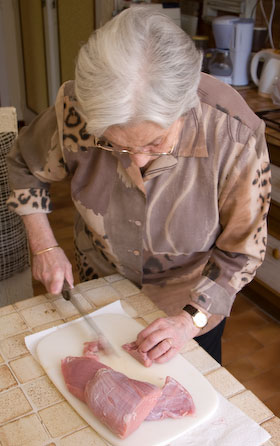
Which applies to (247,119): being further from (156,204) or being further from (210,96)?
(156,204)

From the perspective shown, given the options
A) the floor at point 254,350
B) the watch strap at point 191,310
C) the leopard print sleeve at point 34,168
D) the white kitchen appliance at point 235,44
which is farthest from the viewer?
the white kitchen appliance at point 235,44

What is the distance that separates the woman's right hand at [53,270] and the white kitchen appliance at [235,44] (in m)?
1.57

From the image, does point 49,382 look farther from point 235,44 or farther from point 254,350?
point 235,44

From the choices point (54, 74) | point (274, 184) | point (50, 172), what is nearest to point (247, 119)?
point (50, 172)

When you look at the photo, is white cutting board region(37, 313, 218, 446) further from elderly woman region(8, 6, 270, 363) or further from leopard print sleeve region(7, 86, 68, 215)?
leopard print sleeve region(7, 86, 68, 215)

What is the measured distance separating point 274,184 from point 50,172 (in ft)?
3.63

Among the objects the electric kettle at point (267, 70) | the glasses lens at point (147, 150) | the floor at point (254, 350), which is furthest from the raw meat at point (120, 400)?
the electric kettle at point (267, 70)

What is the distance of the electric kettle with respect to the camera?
2.16 metres

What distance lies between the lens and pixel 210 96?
954 mm

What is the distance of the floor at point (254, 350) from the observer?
5.99 feet

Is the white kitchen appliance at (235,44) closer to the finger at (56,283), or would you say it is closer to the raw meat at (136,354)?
the finger at (56,283)

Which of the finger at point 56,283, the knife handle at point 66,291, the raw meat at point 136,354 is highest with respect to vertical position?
the finger at point 56,283

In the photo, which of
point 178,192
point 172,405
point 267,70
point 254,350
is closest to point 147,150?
point 178,192

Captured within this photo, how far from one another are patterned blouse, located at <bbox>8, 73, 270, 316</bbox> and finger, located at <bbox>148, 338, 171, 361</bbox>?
0.43 ft
